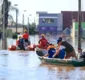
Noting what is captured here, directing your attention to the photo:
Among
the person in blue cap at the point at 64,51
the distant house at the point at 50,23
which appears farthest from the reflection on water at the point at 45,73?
the distant house at the point at 50,23

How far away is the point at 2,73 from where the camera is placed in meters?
16.8

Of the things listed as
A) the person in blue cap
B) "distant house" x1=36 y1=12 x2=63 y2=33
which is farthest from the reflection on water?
"distant house" x1=36 y1=12 x2=63 y2=33

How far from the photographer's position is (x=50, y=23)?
13250cm

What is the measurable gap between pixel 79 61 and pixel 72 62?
1.06ft

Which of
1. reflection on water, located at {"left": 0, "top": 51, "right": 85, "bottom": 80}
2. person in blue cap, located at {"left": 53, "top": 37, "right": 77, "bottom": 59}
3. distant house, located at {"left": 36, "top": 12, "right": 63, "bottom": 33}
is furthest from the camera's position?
distant house, located at {"left": 36, "top": 12, "right": 63, "bottom": 33}

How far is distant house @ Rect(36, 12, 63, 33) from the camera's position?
13025 centimetres

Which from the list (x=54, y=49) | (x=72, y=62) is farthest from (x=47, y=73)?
(x=54, y=49)

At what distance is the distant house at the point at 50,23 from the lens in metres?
130

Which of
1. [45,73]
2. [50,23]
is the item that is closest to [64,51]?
[45,73]

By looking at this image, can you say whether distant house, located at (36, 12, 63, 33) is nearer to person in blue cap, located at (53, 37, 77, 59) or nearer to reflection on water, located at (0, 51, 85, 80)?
person in blue cap, located at (53, 37, 77, 59)

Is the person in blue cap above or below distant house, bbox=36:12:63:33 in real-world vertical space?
above

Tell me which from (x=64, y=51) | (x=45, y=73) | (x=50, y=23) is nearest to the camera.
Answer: (x=45, y=73)

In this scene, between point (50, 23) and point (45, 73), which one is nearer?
point (45, 73)

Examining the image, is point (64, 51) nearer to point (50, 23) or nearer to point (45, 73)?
point (45, 73)
